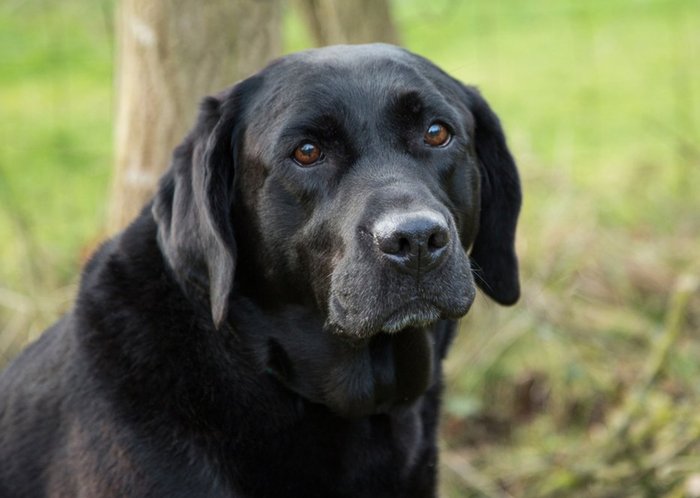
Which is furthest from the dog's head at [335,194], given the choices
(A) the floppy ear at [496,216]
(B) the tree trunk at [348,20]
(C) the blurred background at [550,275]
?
(B) the tree trunk at [348,20]

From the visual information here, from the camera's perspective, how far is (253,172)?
345cm

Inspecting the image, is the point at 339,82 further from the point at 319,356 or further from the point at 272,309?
the point at 319,356

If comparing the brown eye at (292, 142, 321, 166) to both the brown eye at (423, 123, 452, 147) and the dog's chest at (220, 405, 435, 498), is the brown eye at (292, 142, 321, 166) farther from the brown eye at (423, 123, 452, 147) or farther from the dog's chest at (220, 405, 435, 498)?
the dog's chest at (220, 405, 435, 498)

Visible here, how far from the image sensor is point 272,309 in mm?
3498

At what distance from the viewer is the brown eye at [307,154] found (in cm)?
336

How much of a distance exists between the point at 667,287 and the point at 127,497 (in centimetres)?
400

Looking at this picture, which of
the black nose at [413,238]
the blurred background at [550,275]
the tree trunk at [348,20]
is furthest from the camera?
the tree trunk at [348,20]

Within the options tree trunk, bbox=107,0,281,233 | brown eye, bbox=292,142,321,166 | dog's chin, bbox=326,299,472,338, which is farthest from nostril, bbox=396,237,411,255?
tree trunk, bbox=107,0,281,233

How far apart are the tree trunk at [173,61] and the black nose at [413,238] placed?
1.71 meters

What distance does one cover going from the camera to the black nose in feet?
9.93

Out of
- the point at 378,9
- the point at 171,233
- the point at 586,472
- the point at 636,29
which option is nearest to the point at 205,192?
the point at 171,233

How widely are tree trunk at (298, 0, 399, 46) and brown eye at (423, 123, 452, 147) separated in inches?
85.9

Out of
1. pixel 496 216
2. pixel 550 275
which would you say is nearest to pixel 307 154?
pixel 496 216

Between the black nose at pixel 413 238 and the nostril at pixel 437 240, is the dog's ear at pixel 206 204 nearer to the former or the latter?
the black nose at pixel 413 238
